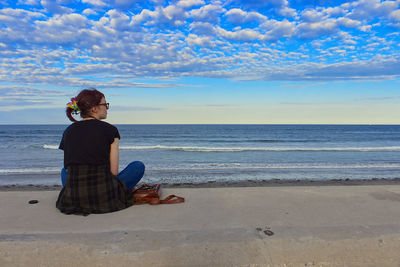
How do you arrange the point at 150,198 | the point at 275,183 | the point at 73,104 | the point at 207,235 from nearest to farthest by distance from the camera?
1. the point at 207,235
2. the point at 73,104
3. the point at 150,198
4. the point at 275,183

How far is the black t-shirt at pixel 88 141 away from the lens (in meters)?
3.05

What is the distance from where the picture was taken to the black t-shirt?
3053mm

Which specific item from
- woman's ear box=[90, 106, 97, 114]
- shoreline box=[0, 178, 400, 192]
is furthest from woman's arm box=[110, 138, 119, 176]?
shoreline box=[0, 178, 400, 192]

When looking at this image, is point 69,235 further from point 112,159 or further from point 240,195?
point 240,195

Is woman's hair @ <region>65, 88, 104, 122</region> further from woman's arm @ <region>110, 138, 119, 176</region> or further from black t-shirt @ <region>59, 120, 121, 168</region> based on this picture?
woman's arm @ <region>110, 138, 119, 176</region>

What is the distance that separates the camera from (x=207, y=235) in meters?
2.70

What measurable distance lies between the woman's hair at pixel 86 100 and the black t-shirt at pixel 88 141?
0.12 meters

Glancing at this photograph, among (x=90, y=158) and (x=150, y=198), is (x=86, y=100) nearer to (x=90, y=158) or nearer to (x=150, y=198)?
(x=90, y=158)

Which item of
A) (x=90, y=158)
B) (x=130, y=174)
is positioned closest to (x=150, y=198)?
(x=130, y=174)

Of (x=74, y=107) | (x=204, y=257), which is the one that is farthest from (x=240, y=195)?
(x=74, y=107)

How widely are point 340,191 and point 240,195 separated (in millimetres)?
1637

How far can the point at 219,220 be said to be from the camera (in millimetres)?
3123

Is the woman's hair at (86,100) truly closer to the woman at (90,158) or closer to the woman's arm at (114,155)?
the woman at (90,158)

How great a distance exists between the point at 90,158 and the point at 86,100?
25.0 inches
